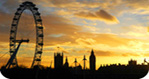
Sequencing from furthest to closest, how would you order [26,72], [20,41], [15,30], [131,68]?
[131,68]
[26,72]
[15,30]
[20,41]

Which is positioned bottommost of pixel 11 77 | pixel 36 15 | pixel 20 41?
pixel 11 77

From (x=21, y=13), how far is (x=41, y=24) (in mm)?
5461

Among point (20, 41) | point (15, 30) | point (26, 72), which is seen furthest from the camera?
point (26, 72)

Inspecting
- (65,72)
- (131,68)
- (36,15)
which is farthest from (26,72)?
(131,68)

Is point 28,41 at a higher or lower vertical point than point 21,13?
lower

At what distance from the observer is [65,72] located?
67.0 m

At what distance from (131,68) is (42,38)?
110 meters

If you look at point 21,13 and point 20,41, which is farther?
point 21,13

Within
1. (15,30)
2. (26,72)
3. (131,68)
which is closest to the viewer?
(15,30)

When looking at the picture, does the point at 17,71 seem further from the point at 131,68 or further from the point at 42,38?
the point at 131,68

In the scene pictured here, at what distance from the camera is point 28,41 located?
51.9 metres

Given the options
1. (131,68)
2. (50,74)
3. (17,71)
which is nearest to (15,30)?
(17,71)

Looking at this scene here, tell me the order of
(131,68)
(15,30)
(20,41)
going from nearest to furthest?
(20,41) → (15,30) → (131,68)

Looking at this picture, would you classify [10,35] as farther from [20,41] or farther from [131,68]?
[131,68]
